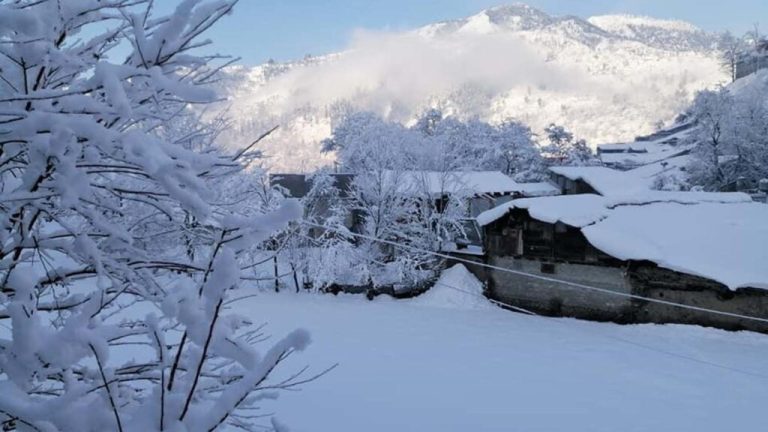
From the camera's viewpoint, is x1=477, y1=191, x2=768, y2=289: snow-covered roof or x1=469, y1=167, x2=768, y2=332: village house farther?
x1=477, y1=191, x2=768, y2=289: snow-covered roof

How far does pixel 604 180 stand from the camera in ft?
109

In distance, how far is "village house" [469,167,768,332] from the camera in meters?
14.7

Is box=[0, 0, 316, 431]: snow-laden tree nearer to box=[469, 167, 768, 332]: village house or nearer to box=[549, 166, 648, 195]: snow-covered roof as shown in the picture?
box=[469, 167, 768, 332]: village house

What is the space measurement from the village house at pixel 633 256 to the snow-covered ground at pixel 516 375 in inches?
28.5

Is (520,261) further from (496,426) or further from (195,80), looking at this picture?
(195,80)

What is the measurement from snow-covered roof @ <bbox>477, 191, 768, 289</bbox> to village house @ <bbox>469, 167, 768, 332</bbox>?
0.10 feet

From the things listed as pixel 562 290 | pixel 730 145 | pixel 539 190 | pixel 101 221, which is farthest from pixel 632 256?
pixel 730 145

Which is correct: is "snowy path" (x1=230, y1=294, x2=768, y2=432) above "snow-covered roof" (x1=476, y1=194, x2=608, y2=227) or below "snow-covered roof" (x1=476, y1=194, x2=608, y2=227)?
below

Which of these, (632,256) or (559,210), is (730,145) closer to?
(559,210)

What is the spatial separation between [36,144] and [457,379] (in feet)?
34.8

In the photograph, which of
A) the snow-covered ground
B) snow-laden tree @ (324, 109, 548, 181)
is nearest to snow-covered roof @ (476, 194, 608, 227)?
the snow-covered ground

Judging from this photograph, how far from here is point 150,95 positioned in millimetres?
2268

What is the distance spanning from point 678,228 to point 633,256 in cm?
296

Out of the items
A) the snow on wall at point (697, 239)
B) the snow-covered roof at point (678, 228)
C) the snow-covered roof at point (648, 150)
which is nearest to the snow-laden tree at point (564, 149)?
the snow-covered roof at point (648, 150)
